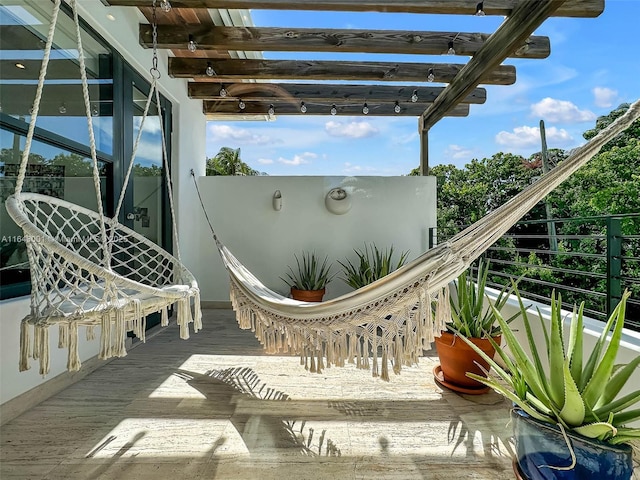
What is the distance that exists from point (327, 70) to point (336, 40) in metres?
0.52

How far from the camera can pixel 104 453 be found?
4.33 feet

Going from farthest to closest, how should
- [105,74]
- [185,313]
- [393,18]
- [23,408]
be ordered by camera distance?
1. [393,18]
2. [105,74]
3. [23,408]
4. [185,313]

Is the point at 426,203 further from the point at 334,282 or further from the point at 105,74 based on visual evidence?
the point at 105,74

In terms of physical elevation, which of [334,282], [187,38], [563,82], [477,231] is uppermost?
[563,82]

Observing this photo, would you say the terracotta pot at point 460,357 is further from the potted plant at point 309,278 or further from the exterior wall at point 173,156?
the exterior wall at point 173,156

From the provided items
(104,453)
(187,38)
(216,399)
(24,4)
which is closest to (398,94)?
(187,38)

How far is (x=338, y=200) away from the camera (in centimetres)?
392

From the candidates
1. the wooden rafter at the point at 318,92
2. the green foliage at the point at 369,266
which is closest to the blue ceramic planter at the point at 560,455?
the green foliage at the point at 369,266

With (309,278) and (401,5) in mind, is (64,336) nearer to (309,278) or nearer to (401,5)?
(401,5)

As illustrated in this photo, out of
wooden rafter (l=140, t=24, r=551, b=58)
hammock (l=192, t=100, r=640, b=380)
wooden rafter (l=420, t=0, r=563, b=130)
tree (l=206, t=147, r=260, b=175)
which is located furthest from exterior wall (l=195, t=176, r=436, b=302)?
tree (l=206, t=147, r=260, b=175)

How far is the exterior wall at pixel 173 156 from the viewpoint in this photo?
155cm

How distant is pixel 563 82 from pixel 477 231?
1817 cm

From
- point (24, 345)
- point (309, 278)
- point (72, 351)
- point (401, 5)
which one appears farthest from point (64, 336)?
point (309, 278)

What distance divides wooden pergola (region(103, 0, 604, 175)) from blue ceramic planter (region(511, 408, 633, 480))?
7.23 feet
